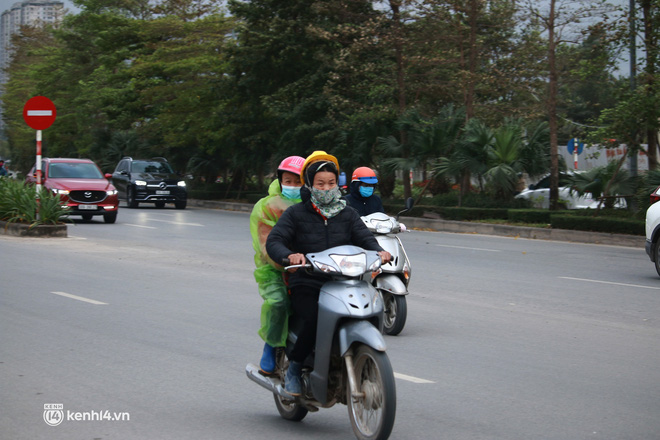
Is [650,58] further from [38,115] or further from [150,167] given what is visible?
[150,167]

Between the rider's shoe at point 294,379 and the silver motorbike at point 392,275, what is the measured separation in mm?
3255

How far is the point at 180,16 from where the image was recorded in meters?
44.0

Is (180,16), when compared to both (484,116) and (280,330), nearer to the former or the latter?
(484,116)

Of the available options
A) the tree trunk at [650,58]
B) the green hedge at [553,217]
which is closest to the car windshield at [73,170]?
the green hedge at [553,217]

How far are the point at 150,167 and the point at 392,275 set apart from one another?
27.1 metres

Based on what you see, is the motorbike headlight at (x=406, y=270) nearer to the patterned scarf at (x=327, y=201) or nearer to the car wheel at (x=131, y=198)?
the patterned scarf at (x=327, y=201)

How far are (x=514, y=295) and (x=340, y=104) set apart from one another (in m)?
17.8

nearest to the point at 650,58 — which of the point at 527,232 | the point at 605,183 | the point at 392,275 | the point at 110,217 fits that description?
the point at 605,183

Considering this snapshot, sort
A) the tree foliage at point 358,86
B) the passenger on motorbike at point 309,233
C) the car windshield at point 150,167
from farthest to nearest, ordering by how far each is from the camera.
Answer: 1. the car windshield at point 150,167
2. the tree foliage at point 358,86
3. the passenger on motorbike at point 309,233

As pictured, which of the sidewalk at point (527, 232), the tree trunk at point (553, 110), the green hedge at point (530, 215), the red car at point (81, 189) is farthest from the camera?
the tree trunk at point (553, 110)

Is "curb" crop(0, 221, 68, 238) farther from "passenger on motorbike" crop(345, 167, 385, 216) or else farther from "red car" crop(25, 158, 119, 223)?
"passenger on motorbike" crop(345, 167, 385, 216)

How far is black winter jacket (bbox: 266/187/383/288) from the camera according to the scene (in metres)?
5.01

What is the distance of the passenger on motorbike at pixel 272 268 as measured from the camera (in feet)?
16.9

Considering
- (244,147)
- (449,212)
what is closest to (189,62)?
(244,147)
